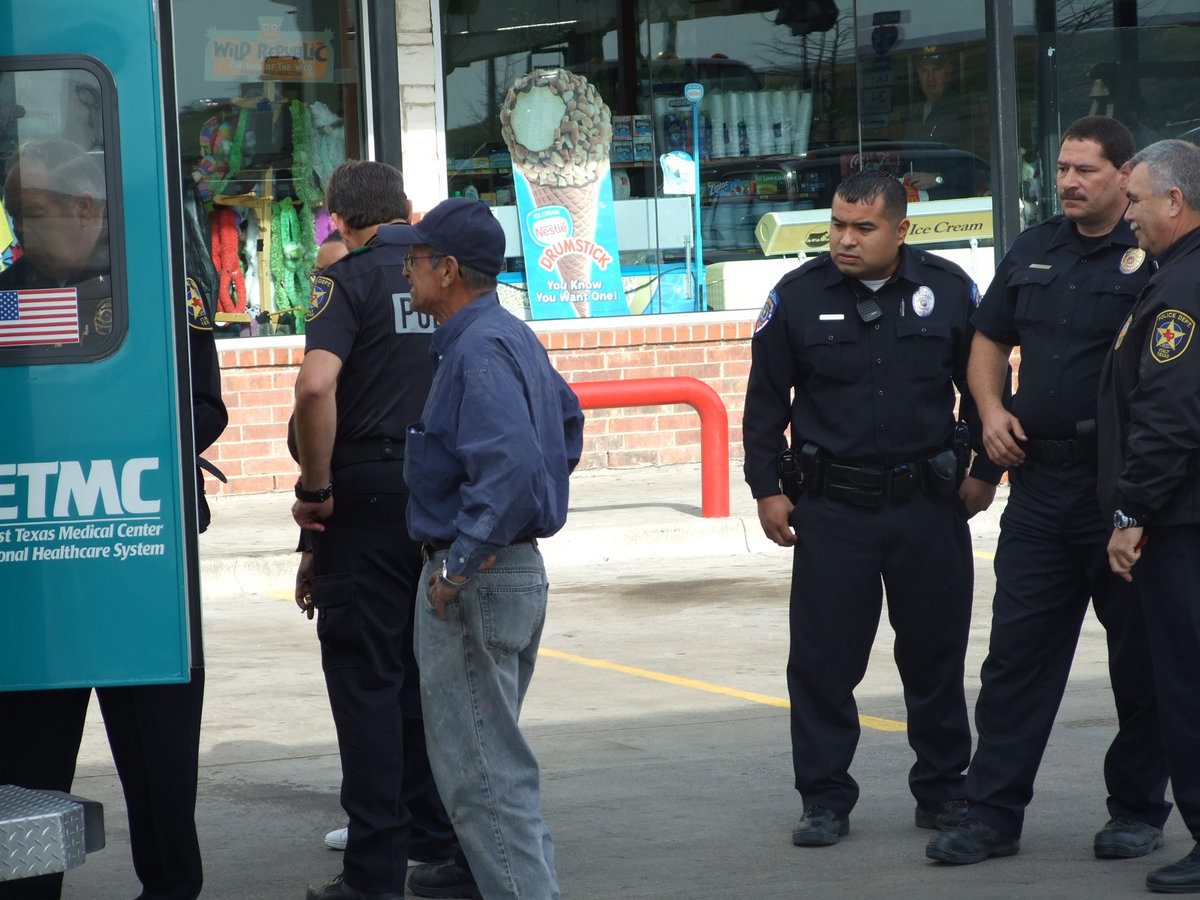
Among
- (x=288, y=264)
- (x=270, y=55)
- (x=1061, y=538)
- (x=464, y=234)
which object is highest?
(x=270, y=55)

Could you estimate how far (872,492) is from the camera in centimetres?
491

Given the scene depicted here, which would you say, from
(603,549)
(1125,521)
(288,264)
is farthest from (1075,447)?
(288,264)

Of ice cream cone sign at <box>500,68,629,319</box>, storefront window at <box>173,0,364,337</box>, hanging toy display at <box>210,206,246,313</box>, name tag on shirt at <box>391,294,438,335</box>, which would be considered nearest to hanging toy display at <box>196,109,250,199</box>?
storefront window at <box>173,0,364,337</box>

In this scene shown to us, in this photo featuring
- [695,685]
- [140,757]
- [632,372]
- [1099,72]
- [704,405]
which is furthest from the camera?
[1099,72]

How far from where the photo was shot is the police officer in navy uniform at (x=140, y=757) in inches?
161

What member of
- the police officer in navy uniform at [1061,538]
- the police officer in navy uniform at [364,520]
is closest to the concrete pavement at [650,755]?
the police officer in navy uniform at [1061,538]

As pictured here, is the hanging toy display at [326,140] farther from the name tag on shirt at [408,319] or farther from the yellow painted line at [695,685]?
the name tag on shirt at [408,319]

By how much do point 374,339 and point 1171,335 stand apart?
2063 millimetres

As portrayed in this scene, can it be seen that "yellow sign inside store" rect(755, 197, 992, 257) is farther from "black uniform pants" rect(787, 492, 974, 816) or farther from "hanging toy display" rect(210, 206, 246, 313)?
"black uniform pants" rect(787, 492, 974, 816)

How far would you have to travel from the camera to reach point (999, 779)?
474 cm

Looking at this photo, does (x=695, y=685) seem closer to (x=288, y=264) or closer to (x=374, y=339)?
(x=374, y=339)

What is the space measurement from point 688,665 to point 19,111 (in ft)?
14.4

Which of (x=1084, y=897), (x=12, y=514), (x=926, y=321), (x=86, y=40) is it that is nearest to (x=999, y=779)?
(x=1084, y=897)

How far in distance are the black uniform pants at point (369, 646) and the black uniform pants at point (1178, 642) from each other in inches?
76.8
